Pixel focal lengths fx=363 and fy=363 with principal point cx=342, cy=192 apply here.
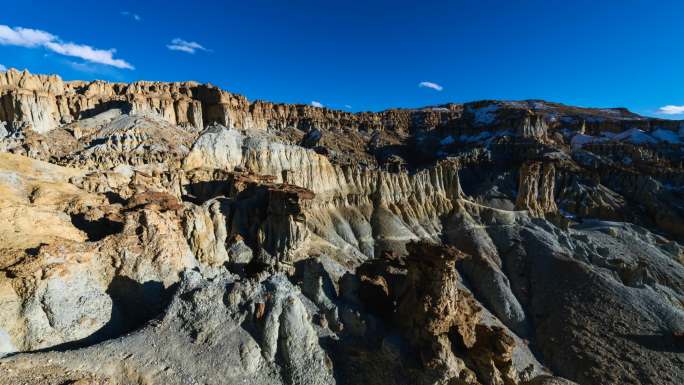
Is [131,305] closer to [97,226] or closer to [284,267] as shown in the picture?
[97,226]

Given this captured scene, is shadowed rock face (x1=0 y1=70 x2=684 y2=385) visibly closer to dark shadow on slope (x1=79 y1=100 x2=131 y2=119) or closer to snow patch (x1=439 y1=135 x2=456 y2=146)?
dark shadow on slope (x1=79 y1=100 x2=131 y2=119)

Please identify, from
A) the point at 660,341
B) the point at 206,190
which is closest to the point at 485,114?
the point at 660,341

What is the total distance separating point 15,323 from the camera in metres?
15.8

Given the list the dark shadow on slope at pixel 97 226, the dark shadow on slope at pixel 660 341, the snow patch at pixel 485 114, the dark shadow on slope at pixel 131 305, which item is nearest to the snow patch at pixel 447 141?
the snow patch at pixel 485 114

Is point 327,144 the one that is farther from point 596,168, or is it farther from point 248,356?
point 248,356

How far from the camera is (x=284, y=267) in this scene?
30.2 metres

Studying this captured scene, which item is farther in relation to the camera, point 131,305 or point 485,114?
point 485,114

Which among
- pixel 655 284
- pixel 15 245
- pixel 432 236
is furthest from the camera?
pixel 432 236

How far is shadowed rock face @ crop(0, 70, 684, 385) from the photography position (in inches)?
687

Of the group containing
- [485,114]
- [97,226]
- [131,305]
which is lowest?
[131,305]

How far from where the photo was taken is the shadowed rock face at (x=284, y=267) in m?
17.5

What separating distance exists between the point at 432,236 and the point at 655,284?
25.8m

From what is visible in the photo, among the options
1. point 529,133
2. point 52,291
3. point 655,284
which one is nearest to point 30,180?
point 52,291

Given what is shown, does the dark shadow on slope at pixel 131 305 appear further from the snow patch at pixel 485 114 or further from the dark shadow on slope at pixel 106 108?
the snow patch at pixel 485 114
